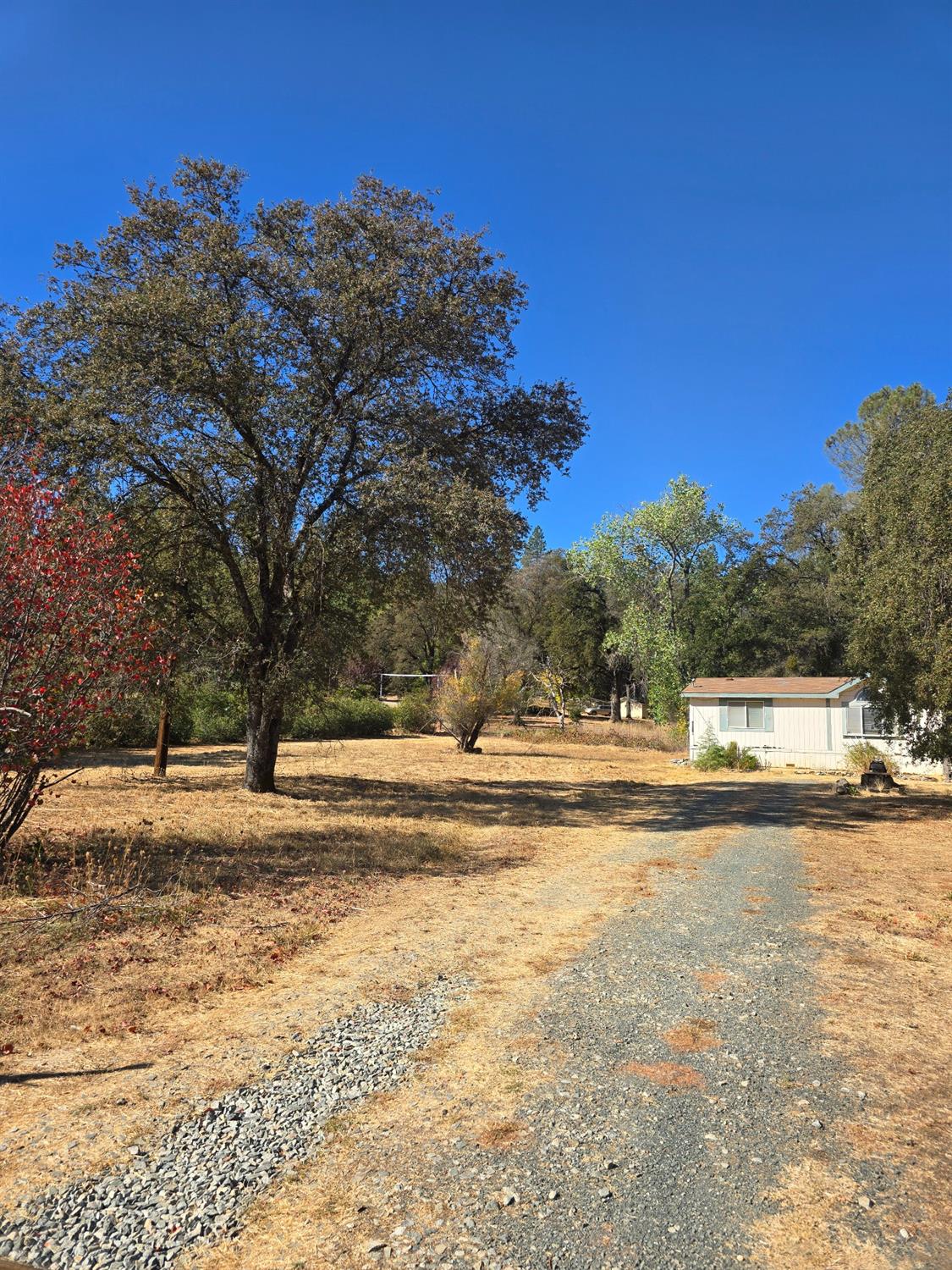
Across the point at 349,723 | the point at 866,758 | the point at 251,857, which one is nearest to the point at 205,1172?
the point at 251,857

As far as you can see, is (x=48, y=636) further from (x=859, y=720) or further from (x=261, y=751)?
(x=859, y=720)

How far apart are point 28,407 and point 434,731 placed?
89.4 feet

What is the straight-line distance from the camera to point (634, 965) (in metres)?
6.02

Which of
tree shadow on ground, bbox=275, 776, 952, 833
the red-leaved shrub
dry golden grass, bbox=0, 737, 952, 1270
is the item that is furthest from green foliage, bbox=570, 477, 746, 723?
the red-leaved shrub

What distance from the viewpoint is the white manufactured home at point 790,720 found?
27.3 m

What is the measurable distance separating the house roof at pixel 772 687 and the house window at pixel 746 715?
1.45ft

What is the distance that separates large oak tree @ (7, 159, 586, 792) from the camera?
12.4m

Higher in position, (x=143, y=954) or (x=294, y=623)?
(x=294, y=623)

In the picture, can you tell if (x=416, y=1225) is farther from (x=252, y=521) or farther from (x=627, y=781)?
(x=627, y=781)

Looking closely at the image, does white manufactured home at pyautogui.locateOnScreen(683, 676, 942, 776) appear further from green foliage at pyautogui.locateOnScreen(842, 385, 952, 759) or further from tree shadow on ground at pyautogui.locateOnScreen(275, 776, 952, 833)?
green foliage at pyautogui.locateOnScreen(842, 385, 952, 759)

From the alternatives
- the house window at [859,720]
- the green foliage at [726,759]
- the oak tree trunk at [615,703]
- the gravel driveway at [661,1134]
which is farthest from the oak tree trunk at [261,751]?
the oak tree trunk at [615,703]

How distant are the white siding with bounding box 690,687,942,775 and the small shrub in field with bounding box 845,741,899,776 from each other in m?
0.82

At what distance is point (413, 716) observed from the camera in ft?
122

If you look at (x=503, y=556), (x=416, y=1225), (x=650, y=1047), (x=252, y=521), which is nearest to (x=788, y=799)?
(x=503, y=556)
